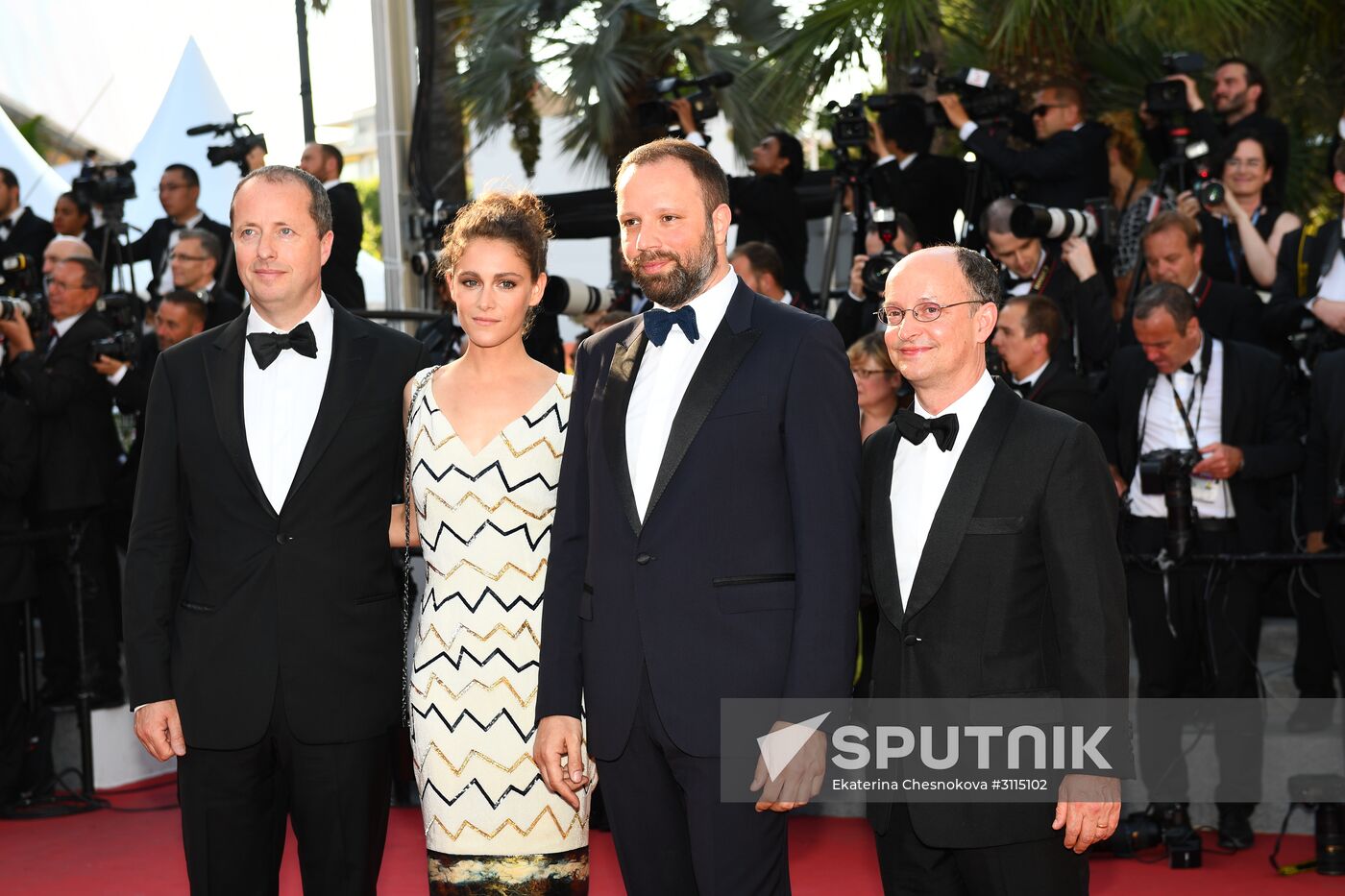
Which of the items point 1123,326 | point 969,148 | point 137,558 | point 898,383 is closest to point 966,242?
point 969,148

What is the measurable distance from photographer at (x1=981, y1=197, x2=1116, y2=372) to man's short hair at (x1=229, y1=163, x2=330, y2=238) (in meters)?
3.12

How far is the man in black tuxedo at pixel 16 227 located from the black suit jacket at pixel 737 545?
6.04 meters

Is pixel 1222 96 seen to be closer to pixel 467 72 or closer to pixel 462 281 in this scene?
pixel 462 281

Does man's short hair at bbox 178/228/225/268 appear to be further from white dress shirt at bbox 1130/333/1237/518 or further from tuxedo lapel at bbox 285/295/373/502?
white dress shirt at bbox 1130/333/1237/518

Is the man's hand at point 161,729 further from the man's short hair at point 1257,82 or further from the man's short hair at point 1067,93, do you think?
the man's short hair at point 1257,82

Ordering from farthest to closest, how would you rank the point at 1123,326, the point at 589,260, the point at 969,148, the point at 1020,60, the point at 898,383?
the point at 589,260
the point at 1020,60
the point at 969,148
the point at 1123,326
the point at 898,383

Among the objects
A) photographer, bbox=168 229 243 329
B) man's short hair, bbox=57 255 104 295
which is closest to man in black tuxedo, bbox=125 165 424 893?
man's short hair, bbox=57 255 104 295

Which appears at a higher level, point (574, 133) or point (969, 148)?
point (574, 133)

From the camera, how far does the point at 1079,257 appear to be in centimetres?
571

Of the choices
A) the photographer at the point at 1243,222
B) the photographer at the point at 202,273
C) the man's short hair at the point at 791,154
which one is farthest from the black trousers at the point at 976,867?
the man's short hair at the point at 791,154

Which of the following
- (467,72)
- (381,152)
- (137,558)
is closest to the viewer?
(137,558)

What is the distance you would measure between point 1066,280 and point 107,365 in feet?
12.2

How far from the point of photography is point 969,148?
6.50 m

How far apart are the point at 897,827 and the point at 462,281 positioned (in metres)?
1.30
